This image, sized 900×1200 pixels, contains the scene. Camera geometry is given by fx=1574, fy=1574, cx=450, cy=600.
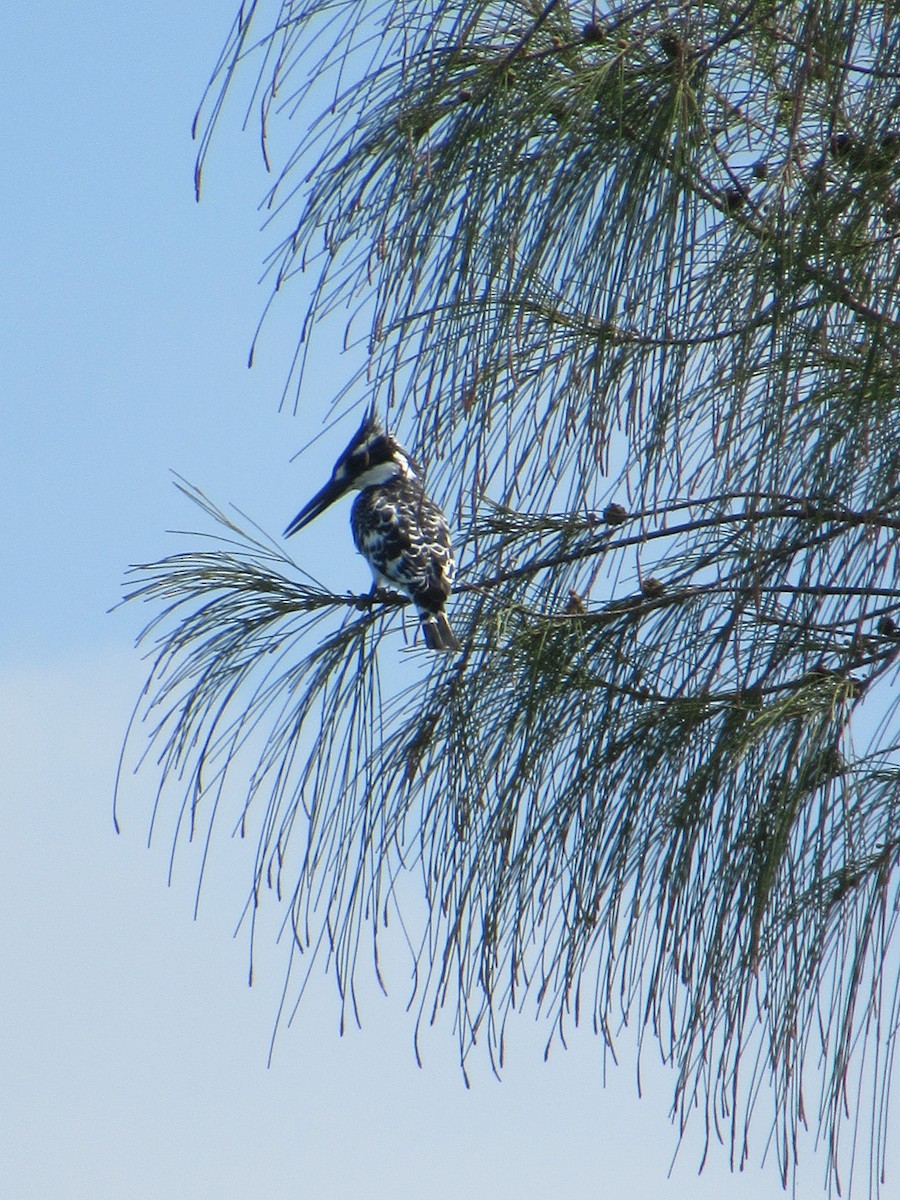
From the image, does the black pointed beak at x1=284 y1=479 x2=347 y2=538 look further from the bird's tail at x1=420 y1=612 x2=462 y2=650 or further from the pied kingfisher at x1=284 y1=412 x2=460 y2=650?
the bird's tail at x1=420 y1=612 x2=462 y2=650

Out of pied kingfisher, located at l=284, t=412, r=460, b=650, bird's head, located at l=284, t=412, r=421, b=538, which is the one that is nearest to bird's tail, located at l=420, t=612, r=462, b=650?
pied kingfisher, located at l=284, t=412, r=460, b=650

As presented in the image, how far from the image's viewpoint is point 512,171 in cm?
235

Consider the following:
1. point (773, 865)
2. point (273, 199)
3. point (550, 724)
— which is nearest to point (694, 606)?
point (550, 724)

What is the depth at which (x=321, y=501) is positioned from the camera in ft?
15.8

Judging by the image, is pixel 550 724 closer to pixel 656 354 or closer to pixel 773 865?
pixel 773 865

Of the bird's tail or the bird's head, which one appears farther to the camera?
the bird's head

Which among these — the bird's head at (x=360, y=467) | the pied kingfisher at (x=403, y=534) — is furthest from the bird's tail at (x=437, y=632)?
the bird's head at (x=360, y=467)

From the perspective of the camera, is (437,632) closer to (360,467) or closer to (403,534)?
(403,534)

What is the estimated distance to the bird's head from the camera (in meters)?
4.48

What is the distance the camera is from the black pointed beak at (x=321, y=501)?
4.72 meters

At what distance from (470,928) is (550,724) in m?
0.36

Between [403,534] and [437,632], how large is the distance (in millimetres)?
825

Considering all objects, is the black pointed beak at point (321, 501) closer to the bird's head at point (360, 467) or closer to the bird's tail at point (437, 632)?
the bird's head at point (360, 467)

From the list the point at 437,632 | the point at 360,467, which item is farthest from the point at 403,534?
the point at 360,467
